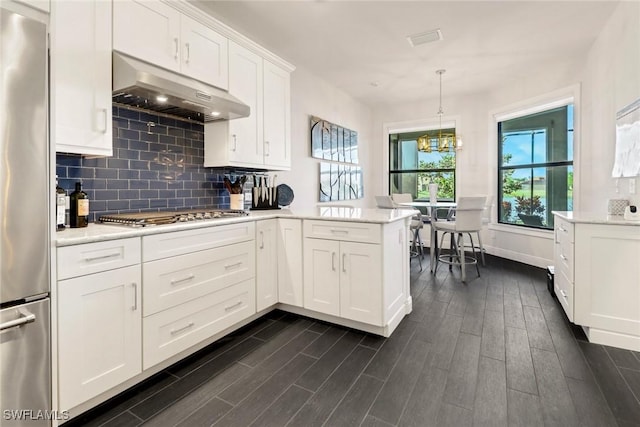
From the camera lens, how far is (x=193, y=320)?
203 centimetres

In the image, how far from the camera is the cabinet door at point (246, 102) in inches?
105

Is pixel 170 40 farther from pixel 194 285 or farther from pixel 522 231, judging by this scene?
pixel 522 231

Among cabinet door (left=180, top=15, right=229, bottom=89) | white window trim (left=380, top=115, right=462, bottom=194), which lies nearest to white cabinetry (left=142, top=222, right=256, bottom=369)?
cabinet door (left=180, top=15, right=229, bottom=89)

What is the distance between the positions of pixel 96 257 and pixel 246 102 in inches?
70.8

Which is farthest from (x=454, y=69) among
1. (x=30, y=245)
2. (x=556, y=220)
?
(x=30, y=245)

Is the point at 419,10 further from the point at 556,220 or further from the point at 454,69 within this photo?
the point at 556,220

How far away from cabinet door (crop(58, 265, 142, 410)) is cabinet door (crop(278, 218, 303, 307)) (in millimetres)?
1246

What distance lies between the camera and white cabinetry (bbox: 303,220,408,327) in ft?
7.57

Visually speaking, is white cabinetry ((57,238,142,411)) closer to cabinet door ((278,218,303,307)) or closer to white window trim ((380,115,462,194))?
cabinet door ((278,218,303,307))

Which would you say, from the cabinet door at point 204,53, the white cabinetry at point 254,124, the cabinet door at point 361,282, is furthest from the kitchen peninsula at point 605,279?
the cabinet door at point 204,53

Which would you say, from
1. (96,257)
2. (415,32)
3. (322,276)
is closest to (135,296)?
(96,257)

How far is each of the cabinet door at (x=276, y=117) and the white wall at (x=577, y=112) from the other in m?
3.03

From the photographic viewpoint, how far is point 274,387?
1.78 metres

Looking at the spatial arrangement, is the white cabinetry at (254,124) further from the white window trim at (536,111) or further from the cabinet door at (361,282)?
the white window trim at (536,111)
